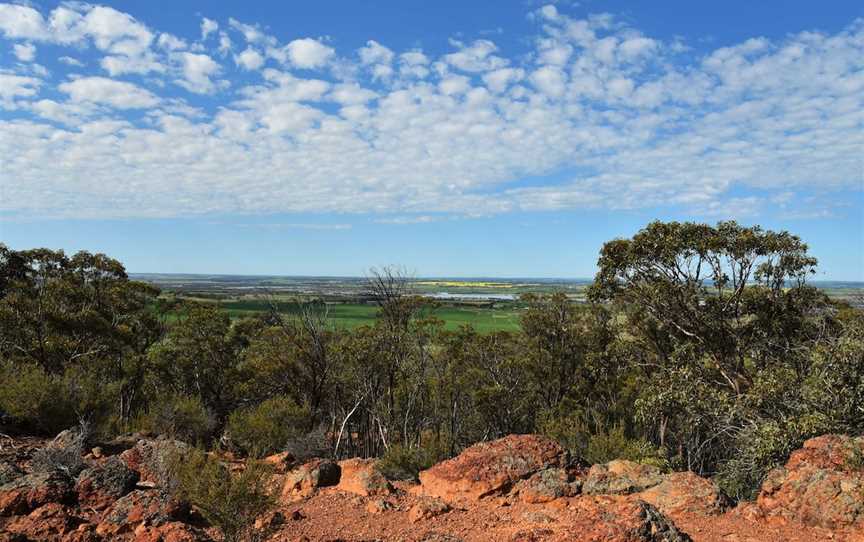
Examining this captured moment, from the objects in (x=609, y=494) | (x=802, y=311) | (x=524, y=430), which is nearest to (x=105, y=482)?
(x=609, y=494)

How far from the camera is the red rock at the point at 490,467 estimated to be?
33.5 ft

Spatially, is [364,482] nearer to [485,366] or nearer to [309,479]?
[309,479]

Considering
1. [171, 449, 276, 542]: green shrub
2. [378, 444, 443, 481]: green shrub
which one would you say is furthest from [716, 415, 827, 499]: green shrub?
[171, 449, 276, 542]: green shrub

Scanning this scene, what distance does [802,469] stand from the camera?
361 inches

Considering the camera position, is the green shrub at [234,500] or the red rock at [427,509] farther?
the red rock at [427,509]

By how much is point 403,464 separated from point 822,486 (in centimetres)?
859

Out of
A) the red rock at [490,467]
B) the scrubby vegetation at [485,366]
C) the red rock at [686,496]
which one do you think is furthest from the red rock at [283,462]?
the red rock at [686,496]

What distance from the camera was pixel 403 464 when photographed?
44.2 feet

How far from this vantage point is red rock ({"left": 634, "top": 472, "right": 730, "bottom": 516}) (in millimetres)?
9055

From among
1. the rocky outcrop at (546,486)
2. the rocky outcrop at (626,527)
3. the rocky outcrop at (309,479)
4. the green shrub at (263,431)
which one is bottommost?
the green shrub at (263,431)

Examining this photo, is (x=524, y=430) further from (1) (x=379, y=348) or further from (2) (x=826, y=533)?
(2) (x=826, y=533)

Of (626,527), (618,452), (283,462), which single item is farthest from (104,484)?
(618,452)

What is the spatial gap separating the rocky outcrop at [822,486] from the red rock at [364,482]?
6.73 m

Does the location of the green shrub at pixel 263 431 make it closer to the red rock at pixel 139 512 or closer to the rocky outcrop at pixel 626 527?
the red rock at pixel 139 512
